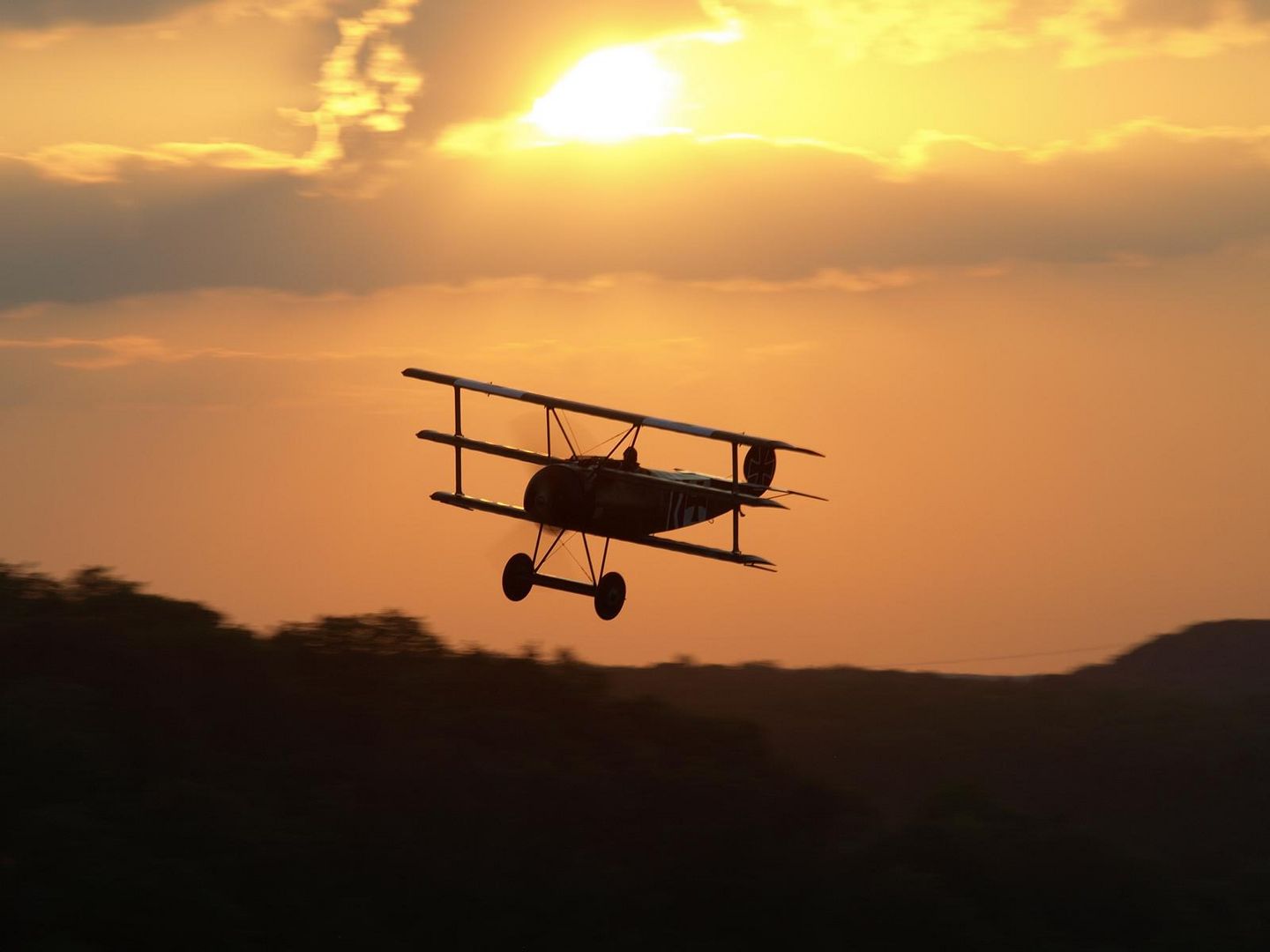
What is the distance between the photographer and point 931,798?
349ft

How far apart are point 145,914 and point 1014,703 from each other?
116726 mm

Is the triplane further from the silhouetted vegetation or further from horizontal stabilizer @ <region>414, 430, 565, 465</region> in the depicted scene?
the silhouetted vegetation

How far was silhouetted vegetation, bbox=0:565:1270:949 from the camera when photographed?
6656 cm

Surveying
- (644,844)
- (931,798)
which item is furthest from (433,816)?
(931,798)

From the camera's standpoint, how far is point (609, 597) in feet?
120

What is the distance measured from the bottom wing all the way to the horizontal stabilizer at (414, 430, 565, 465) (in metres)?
1.33

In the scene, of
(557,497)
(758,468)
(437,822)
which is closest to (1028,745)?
(437,822)

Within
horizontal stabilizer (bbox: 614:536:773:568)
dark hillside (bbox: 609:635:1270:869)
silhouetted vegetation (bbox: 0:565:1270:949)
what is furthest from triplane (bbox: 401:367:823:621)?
dark hillside (bbox: 609:635:1270:869)

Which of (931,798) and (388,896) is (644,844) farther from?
(931,798)

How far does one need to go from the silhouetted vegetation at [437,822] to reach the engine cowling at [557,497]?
1317 inches

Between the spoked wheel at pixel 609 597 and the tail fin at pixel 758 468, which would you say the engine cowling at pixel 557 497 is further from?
the tail fin at pixel 758 468

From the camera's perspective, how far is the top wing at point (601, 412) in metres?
34.4

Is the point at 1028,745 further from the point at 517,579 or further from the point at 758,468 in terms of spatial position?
the point at 517,579

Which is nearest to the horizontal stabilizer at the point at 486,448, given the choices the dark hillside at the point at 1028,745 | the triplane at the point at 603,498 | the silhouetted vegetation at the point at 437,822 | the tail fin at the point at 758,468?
the triplane at the point at 603,498
